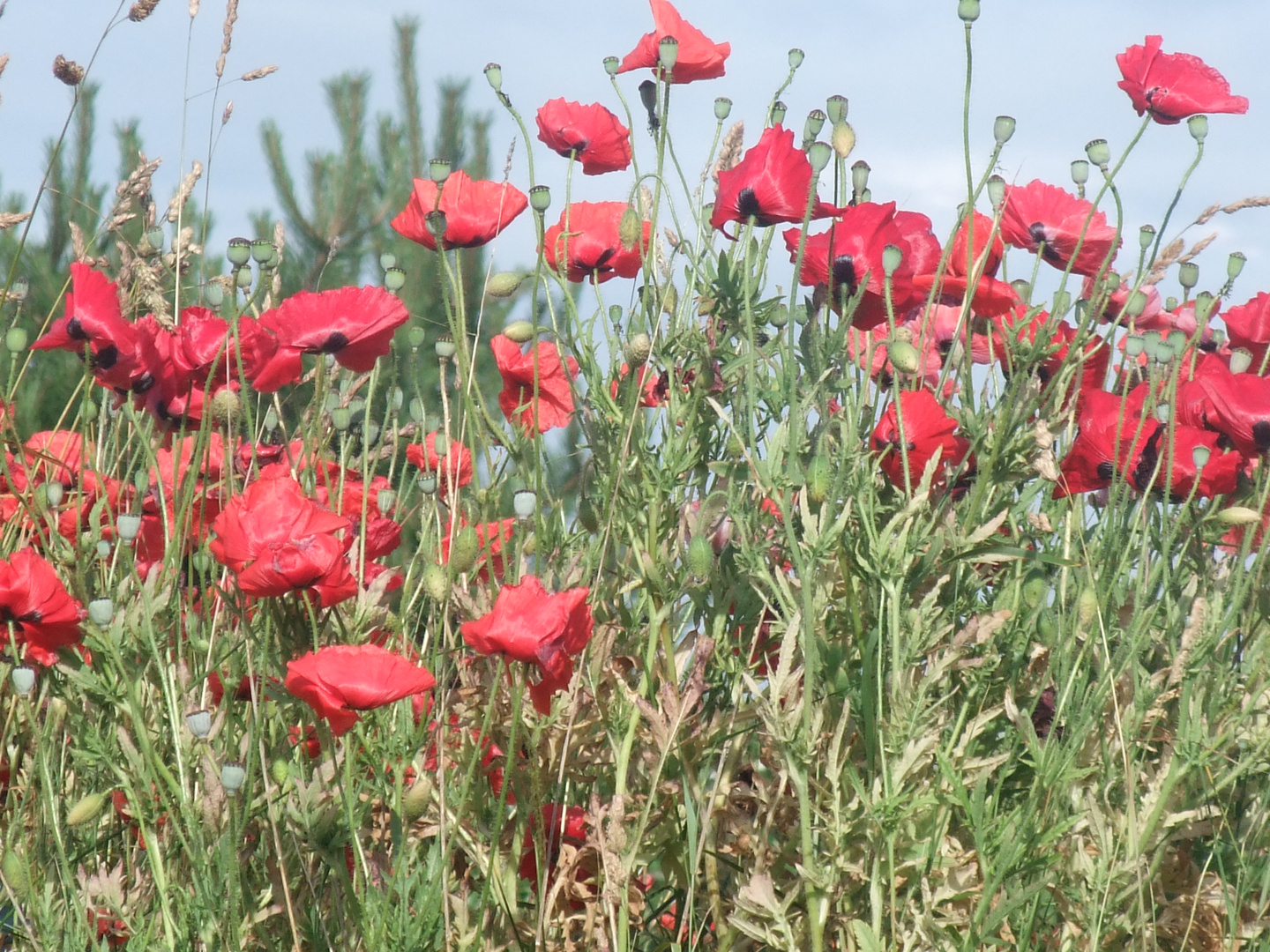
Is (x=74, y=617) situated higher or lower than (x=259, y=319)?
lower

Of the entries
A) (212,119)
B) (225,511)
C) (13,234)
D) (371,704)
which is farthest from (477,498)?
(13,234)

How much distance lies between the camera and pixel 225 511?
127 cm

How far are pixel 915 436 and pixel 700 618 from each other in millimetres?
283

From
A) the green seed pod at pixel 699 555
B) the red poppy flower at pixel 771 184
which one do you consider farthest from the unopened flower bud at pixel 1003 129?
the green seed pod at pixel 699 555

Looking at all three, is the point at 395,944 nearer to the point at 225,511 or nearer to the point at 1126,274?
the point at 225,511

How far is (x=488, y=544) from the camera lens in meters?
1.40

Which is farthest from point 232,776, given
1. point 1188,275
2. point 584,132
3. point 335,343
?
point 1188,275

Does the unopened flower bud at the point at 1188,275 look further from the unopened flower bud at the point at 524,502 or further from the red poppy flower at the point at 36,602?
the red poppy flower at the point at 36,602

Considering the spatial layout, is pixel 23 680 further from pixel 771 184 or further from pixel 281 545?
pixel 771 184

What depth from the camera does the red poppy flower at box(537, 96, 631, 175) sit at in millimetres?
1643

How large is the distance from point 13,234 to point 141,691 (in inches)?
241

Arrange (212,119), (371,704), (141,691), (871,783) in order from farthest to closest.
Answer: (212,119), (141,691), (871,783), (371,704)

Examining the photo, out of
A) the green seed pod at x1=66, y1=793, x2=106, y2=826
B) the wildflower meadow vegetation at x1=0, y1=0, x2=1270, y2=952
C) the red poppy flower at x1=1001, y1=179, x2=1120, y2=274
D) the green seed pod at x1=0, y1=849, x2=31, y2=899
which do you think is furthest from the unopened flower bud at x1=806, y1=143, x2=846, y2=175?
the green seed pod at x1=0, y1=849, x2=31, y2=899

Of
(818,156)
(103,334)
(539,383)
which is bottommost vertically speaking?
(539,383)
